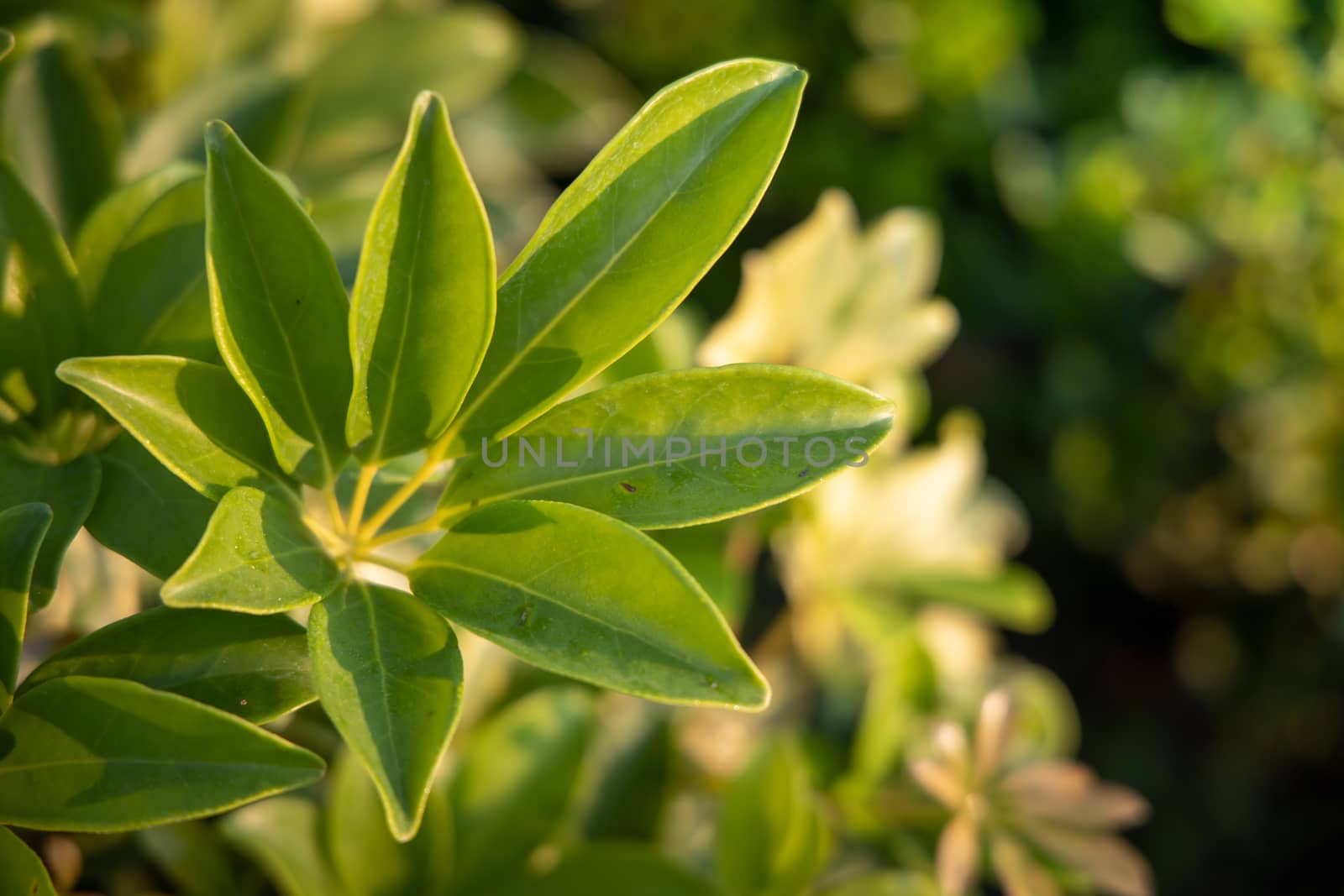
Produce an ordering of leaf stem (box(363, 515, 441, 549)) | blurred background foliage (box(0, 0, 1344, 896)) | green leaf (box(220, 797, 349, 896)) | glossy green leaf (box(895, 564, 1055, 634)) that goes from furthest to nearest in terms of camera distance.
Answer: glossy green leaf (box(895, 564, 1055, 634))
blurred background foliage (box(0, 0, 1344, 896))
green leaf (box(220, 797, 349, 896))
leaf stem (box(363, 515, 441, 549))

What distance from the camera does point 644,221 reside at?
1.48ft

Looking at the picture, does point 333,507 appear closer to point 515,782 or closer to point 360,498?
point 360,498

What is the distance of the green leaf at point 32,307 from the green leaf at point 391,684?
223mm

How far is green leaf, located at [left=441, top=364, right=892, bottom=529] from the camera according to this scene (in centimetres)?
43

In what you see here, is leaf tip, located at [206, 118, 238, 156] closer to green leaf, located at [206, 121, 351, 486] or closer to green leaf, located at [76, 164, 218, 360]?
green leaf, located at [206, 121, 351, 486]

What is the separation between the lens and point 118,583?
2.02 feet

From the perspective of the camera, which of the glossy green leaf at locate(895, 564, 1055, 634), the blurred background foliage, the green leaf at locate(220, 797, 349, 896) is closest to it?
the green leaf at locate(220, 797, 349, 896)

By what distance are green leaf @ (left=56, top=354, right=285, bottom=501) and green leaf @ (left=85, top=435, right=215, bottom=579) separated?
4 centimetres

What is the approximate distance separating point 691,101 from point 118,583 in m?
0.44

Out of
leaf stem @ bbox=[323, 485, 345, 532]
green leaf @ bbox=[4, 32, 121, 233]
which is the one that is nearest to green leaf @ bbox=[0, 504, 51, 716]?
leaf stem @ bbox=[323, 485, 345, 532]

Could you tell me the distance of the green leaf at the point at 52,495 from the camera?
1.46 feet

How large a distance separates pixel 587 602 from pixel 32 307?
13.4 inches

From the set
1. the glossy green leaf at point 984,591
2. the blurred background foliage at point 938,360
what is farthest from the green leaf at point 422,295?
the glossy green leaf at point 984,591

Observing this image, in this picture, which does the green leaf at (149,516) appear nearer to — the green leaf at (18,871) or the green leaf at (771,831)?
the green leaf at (18,871)
